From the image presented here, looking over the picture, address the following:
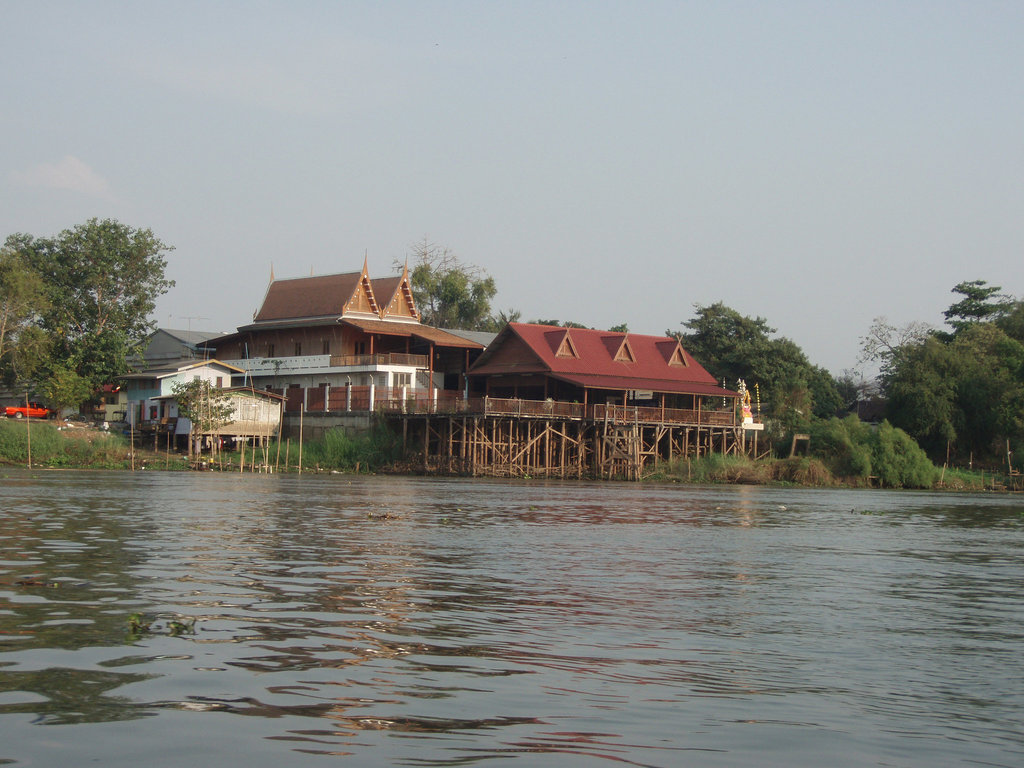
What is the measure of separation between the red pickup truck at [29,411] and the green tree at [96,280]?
319cm

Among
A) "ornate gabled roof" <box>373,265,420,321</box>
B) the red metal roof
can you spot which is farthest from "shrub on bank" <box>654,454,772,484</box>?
"ornate gabled roof" <box>373,265,420,321</box>

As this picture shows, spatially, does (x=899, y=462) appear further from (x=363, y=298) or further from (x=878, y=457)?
(x=363, y=298)

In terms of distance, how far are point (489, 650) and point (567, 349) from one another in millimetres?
46827

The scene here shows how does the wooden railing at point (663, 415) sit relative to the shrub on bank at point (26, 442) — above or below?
above

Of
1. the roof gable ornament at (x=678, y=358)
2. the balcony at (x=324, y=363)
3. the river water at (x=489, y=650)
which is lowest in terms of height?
the river water at (x=489, y=650)

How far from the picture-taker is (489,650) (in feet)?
27.0

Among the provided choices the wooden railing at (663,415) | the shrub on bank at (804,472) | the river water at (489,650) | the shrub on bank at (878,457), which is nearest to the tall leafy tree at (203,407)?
the wooden railing at (663,415)

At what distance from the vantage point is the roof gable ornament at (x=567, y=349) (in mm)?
54250

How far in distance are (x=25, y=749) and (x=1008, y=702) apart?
592 centimetres

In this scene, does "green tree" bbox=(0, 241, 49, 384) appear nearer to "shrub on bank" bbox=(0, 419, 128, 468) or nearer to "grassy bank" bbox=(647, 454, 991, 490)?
"shrub on bank" bbox=(0, 419, 128, 468)

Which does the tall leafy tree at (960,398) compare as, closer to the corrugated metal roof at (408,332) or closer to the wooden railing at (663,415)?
the wooden railing at (663,415)

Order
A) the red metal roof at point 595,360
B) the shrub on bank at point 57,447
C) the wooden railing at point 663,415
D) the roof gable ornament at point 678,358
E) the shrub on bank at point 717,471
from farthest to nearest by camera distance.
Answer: the roof gable ornament at point 678,358 → the red metal roof at point 595,360 → the shrub on bank at point 717,471 → the wooden railing at point 663,415 → the shrub on bank at point 57,447

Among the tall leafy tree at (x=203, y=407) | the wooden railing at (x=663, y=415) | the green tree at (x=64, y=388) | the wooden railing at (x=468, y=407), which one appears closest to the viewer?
→ the wooden railing at (x=468, y=407)

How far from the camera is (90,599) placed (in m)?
9.83
